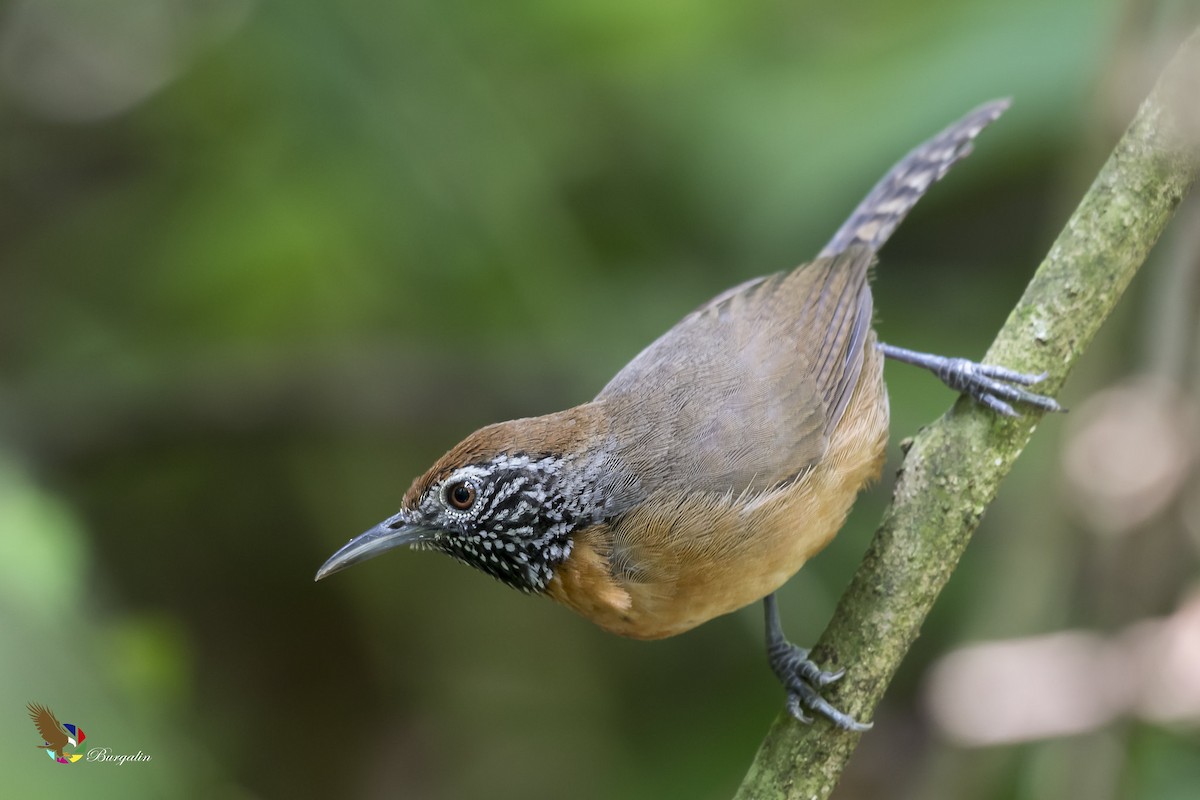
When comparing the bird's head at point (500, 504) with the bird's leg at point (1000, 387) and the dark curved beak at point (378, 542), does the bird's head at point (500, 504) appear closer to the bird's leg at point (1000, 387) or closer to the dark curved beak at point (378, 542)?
the dark curved beak at point (378, 542)

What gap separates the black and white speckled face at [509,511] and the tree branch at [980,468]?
2.95 feet

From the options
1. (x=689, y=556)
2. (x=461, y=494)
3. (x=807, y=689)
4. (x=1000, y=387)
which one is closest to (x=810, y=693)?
(x=807, y=689)

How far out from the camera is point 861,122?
5.45 metres

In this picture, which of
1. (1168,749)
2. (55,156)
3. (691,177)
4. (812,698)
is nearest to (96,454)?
(55,156)

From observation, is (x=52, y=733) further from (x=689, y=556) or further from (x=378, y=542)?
(x=689, y=556)

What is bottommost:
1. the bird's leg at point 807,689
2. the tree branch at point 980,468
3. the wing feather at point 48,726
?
the bird's leg at point 807,689

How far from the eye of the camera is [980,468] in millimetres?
3332

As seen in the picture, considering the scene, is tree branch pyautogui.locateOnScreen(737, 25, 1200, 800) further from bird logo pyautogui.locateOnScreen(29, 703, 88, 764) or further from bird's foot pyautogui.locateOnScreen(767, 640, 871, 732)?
bird logo pyautogui.locateOnScreen(29, 703, 88, 764)

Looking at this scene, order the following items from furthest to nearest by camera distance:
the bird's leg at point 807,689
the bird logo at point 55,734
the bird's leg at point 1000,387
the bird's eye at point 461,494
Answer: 1. the bird's eye at point 461,494
2. the bird logo at point 55,734
3. the bird's leg at point 1000,387
4. the bird's leg at point 807,689

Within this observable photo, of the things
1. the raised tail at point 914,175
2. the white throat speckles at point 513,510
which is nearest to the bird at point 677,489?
the white throat speckles at point 513,510

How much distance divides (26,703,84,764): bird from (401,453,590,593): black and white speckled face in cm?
124

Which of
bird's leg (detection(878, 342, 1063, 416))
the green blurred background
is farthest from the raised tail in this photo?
bird's leg (detection(878, 342, 1063, 416))

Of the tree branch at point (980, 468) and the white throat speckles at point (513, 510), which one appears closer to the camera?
the tree branch at point (980, 468)

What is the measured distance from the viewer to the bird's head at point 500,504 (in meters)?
3.55
